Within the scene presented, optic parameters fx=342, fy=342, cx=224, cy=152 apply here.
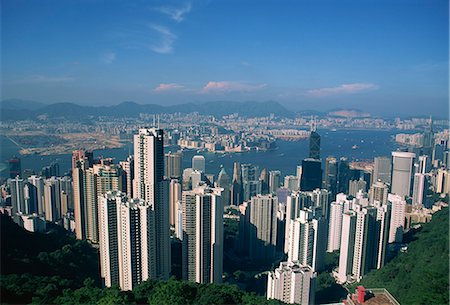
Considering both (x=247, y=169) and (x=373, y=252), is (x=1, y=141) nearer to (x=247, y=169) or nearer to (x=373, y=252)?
(x=247, y=169)

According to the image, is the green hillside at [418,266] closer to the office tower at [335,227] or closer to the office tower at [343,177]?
the office tower at [335,227]

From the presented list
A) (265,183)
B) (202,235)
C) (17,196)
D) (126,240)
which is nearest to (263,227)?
(202,235)

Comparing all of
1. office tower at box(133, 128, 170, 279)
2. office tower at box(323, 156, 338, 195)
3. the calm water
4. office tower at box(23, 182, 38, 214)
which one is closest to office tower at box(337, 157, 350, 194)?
office tower at box(323, 156, 338, 195)

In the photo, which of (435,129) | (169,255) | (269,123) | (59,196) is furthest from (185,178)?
(269,123)

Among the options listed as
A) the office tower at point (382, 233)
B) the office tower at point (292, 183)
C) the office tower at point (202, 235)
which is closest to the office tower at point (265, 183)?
the office tower at point (292, 183)

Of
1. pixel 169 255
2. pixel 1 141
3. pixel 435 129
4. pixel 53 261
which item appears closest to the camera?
pixel 53 261
